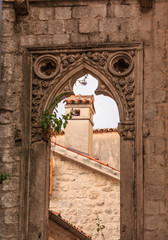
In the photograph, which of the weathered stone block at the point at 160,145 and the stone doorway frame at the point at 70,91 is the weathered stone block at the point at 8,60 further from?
the weathered stone block at the point at 160,145

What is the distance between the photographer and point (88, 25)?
8562mm

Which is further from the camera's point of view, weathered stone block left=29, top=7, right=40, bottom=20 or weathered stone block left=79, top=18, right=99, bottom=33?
weathered stone block left=29, top=7, right=40, bottom=20

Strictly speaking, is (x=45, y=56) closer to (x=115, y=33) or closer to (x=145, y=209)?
(x=115, y=33)

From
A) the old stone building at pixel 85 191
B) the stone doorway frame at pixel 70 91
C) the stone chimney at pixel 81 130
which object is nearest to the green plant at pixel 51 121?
the stone doorway frame at pixel 70 91

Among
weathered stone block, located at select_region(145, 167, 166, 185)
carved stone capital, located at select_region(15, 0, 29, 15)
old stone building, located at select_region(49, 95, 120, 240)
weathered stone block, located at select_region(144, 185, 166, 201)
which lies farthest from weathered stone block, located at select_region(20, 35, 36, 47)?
old stone building, located at select_region(49, 95, 120, 240)

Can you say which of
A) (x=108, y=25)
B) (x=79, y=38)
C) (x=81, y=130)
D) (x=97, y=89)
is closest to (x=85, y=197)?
(x=81, y=130)

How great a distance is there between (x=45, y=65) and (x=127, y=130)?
148 centimetres

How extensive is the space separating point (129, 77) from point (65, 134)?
7910 millimetres

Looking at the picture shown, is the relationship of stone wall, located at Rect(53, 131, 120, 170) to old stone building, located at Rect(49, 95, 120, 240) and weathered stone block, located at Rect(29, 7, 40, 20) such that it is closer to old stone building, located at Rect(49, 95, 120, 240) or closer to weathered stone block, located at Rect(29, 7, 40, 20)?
old stone building, located at Rect(49, 95, 120, 240)

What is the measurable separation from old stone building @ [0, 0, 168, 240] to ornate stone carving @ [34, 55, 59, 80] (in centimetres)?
1

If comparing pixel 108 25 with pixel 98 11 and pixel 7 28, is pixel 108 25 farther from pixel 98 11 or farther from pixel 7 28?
pixel 7 28

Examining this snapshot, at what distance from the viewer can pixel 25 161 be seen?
8266mm

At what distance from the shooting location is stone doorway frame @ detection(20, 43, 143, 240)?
315 inches

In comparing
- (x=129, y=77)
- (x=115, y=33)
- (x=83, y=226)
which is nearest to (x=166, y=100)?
(x=129, y=77)
